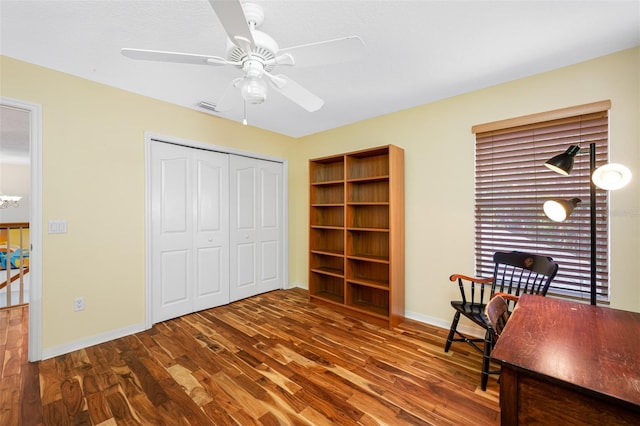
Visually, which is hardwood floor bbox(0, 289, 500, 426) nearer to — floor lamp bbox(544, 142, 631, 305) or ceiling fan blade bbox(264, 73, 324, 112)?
floor lamp bbox(544, 142, 631, 305)

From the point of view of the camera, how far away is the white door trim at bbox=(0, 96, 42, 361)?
216 cm

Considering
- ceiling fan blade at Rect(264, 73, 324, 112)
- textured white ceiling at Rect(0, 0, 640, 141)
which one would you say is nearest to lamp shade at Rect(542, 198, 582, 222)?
textured white ceiling at Rect(0, 0, 640, 141)

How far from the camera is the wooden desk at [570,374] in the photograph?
2.49 ft

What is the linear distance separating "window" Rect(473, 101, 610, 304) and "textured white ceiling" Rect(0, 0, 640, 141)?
47 cm

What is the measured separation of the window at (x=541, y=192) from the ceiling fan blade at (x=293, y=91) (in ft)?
5.71

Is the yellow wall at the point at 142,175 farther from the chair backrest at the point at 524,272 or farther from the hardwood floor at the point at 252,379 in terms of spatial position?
the hardwood floor at the point at 252,379

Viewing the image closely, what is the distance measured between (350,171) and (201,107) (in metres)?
1.92

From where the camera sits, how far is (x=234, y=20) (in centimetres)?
111

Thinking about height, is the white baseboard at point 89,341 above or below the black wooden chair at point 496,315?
below

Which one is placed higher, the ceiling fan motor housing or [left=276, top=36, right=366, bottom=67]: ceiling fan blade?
the ceiling fan motor housing

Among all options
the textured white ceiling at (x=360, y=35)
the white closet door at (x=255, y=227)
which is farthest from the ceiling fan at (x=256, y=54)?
the white closet door at (x=255, y=227)

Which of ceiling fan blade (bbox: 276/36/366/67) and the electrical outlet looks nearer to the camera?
ceiling fan blade (bbox: 276/36/366/67)

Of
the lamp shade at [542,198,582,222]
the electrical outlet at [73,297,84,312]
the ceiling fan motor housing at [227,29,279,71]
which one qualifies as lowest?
the electrical outlet at [73,297,84,312]

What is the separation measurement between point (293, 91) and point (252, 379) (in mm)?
2055
